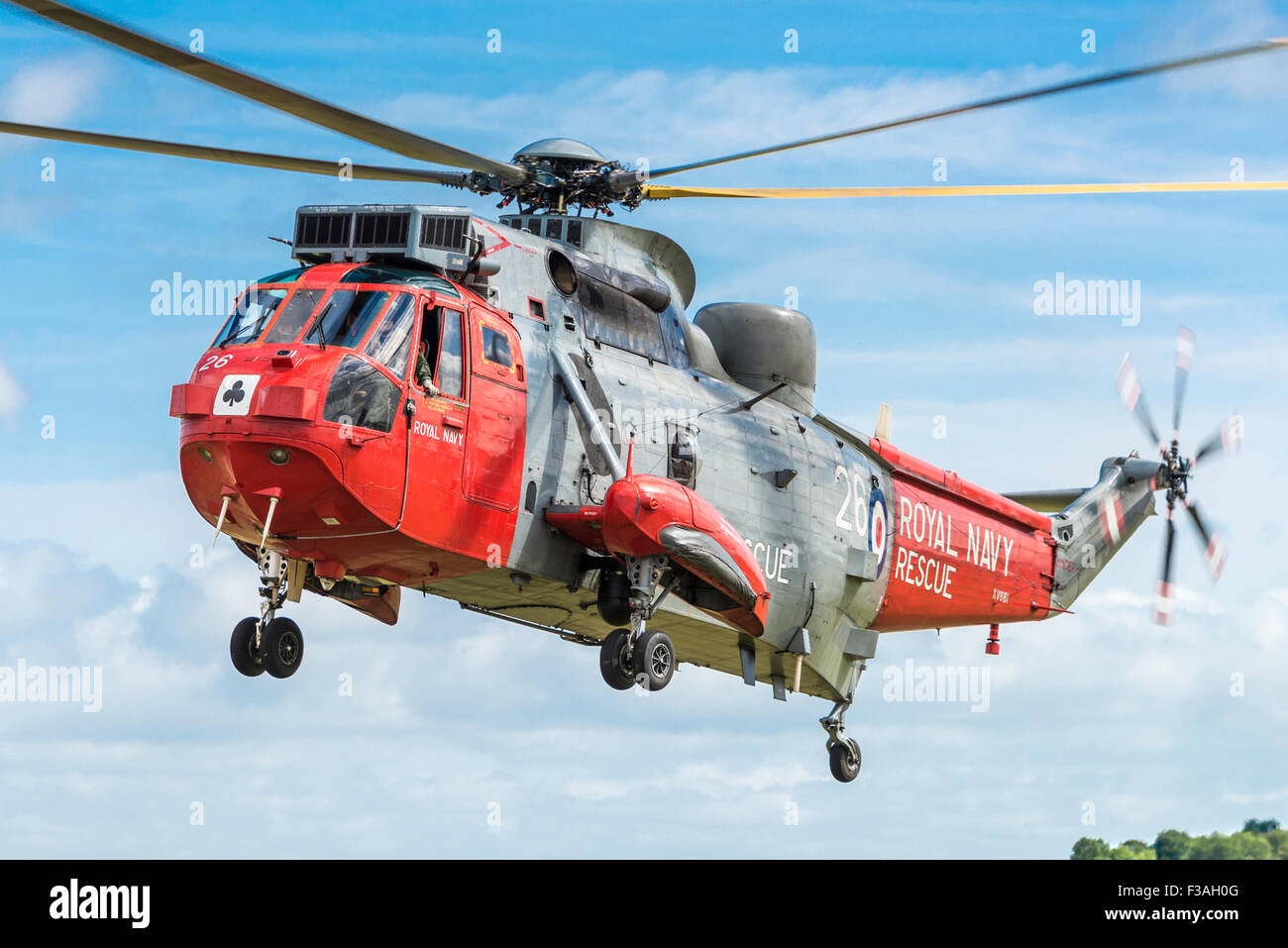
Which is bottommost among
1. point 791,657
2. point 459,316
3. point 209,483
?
point 791,657

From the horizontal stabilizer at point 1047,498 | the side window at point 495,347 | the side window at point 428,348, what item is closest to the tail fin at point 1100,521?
the horizontal stabilizer at point 1047,498

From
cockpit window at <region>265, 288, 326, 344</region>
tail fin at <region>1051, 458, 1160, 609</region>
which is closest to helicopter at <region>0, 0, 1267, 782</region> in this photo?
cockpit window at <region>265, 288, 326, 344</region>

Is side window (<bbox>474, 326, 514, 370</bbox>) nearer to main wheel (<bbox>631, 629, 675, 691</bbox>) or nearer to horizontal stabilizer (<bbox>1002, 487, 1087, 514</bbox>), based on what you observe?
A: main wheel (<bbox>631, 629, 675, 691</bbox>)

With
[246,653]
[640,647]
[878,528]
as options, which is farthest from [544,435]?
[878,528]

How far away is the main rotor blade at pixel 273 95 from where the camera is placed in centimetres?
1614

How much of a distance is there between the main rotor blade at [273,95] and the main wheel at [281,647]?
5.46 meters

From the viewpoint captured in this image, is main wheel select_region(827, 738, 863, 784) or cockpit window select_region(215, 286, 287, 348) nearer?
cockpit window select_region(215, 286, 287, 348)

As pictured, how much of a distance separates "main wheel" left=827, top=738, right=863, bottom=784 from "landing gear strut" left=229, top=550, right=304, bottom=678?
982 cm

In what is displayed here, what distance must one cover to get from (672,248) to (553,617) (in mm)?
5126

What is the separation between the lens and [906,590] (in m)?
28.0

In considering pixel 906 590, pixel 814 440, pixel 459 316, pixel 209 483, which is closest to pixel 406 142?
pixel 459 316

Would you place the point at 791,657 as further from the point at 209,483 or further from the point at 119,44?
the point at 119,44

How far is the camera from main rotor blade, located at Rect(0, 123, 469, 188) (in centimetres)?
2102

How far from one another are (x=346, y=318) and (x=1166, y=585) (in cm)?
1575
